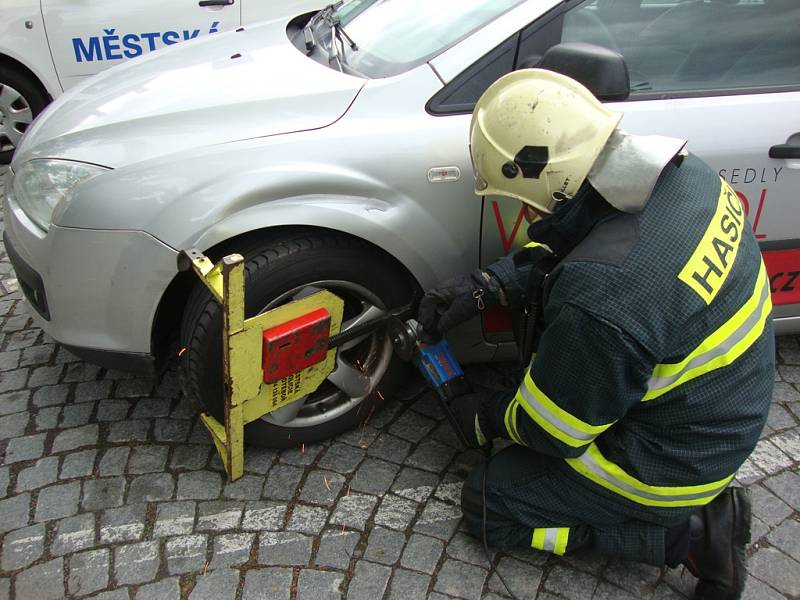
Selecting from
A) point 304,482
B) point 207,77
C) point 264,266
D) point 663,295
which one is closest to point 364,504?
point 304,482

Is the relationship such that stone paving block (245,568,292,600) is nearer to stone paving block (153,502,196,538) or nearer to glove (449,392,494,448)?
stone paving block (153,502,196,538)

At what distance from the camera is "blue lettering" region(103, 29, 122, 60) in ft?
15.0

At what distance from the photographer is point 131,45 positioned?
15.1 ft

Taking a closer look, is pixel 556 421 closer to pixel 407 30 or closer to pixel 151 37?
pixel 407 30

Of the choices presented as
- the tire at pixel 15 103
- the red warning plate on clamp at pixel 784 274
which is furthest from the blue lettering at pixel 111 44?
the red warning plate on clamp at pixel 784 274

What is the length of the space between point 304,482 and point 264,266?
777mm

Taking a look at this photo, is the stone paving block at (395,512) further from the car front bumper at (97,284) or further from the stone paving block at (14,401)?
the stone paving block at (14,401)

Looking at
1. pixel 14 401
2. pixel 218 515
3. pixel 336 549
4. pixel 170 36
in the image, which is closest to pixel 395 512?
pixel 336 549

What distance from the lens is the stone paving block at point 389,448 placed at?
97.7 inches

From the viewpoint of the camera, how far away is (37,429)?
2.56m

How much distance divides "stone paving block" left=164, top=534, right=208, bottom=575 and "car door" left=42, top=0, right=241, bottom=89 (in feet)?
11.6

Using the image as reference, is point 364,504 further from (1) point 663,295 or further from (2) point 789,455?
(2) point 789,455

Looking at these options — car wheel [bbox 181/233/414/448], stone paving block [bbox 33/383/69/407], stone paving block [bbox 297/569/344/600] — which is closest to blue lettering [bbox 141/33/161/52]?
stone paving block [bbox 33/383/69/407]

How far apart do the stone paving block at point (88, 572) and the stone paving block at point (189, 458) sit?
38cm
